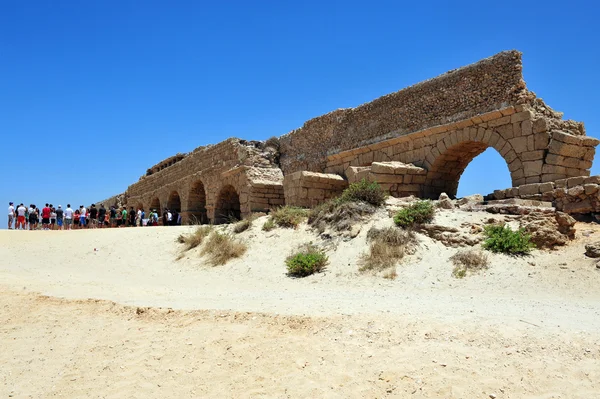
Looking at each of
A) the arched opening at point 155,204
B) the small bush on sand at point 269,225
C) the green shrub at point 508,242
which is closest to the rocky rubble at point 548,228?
the green shrub at point 508,242

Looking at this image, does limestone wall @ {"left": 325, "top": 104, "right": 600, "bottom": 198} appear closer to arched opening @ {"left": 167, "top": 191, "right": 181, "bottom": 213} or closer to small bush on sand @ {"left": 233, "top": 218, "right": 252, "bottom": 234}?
small bush on sand @ {"left": 233, "top": 218, "right": 252, "bottom": 234}

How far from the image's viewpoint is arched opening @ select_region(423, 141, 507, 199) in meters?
11.3

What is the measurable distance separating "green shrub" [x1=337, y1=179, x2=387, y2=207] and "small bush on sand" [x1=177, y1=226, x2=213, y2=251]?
3.79 meters

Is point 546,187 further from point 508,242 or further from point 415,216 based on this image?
point 415,216

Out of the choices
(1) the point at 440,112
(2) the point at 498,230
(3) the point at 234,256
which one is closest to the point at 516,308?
(2) the point at 498,230

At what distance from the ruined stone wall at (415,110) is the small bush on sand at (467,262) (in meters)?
4.69

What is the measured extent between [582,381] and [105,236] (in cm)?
1292

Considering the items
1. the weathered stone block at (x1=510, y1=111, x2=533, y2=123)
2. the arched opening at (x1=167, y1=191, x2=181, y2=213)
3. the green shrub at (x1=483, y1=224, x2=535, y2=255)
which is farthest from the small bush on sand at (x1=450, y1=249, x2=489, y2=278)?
the arched opening at (x1=167, y1=191, x2=181, y2=213)

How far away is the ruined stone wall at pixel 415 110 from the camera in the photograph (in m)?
10.3

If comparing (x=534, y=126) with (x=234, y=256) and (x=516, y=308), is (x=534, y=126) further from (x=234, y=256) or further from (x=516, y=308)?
(x=234, y=256)

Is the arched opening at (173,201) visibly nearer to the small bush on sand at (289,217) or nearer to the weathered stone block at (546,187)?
the small bush on sand at (289,217)

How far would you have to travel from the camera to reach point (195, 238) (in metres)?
11.2

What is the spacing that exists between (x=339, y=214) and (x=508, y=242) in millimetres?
3478

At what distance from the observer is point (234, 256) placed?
9.59m
